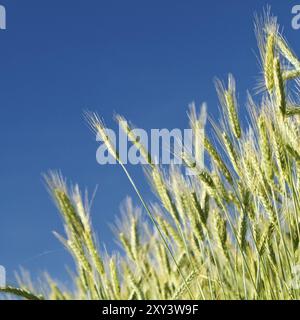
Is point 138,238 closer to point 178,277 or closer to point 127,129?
point 178,277

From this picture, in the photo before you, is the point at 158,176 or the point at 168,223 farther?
the point at 168,223

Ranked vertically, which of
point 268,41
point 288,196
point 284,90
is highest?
point 268,41

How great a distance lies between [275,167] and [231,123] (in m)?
0.22

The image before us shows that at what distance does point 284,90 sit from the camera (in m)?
2.19

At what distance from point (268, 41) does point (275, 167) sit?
45cm

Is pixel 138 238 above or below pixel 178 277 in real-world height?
above

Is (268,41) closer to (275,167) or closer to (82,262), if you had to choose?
(275,167)

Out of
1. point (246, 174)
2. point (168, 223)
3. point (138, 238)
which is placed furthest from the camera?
point (138, 238)
